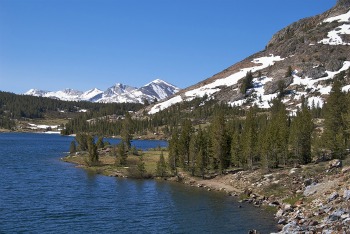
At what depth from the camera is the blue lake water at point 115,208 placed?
51062mm

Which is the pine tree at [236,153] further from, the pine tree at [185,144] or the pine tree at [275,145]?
the pine tree at [185,144]

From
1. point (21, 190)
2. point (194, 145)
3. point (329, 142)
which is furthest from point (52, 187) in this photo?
point (329, 142)

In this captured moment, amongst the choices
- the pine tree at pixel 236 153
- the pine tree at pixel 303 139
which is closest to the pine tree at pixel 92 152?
the pine tree at pixel 236 153

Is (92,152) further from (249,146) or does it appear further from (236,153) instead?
(249,146)

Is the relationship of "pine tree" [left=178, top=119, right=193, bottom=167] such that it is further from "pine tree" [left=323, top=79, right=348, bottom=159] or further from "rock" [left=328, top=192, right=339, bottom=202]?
"rock" [left=328, top=192, right=339, bottom=202]

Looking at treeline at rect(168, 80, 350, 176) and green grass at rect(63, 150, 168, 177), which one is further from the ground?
treeline at rect(168, 80, 350, 176)

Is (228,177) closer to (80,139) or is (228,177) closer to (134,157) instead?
(134,157)

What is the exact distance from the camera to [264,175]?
8275cm

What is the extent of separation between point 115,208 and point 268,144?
135 feet

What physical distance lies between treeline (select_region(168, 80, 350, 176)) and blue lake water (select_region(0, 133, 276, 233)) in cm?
1303

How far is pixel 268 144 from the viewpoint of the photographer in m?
87.3

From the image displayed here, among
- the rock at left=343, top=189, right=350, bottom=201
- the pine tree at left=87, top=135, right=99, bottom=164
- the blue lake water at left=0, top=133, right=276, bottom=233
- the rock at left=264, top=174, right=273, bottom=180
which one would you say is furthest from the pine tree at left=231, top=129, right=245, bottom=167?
the rock at left=343, top=189, right=350, bottom=201

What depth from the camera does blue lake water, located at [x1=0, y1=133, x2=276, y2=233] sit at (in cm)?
5106

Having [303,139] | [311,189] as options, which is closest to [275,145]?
[303,139]
